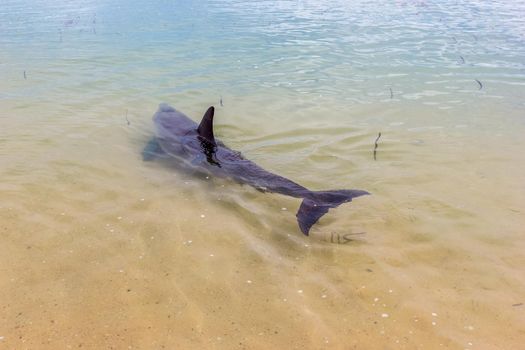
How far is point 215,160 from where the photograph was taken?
7188 mm

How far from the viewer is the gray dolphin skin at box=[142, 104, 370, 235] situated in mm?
5719

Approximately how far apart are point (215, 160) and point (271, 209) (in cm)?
180

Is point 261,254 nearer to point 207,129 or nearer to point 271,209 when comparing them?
point 271,209

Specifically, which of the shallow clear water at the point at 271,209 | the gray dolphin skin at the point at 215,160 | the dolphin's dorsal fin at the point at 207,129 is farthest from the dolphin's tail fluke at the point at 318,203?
the dolphin's dorsal fin at the point at 207,129

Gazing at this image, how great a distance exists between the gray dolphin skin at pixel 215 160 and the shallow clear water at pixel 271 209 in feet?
0.60

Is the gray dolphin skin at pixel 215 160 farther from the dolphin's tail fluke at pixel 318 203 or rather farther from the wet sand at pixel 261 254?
the wet sand at pixel 261 254

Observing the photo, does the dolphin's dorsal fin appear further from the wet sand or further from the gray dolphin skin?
the wet sand

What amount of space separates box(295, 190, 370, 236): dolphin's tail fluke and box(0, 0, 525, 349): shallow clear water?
0.43 feet

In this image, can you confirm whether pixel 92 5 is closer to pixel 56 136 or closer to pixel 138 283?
pixel 56 136

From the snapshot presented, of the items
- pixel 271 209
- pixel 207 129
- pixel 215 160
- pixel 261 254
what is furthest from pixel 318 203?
pixel 207 129

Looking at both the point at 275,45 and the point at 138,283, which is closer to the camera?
the point at 138,283

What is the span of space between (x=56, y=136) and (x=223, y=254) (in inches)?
198

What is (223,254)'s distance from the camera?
4.80 metres

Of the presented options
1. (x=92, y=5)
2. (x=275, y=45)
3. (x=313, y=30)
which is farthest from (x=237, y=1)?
(x=275, y=45)
